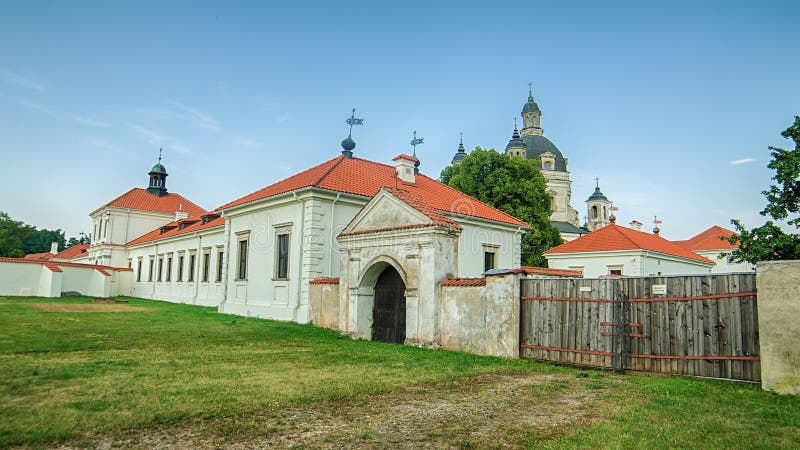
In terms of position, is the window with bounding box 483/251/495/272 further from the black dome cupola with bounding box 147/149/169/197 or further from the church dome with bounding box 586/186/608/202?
the church dome with bounding box 586/186/608/202

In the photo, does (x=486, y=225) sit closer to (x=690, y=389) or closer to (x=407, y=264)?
(x=407, y=264)

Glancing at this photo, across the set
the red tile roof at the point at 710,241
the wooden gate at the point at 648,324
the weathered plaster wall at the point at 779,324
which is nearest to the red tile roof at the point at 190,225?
the wooden gate at the point at 648,324

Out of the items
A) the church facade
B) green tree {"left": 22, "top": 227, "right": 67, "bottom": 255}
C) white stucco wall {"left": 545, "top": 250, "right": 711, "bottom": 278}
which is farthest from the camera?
green tree {"left": 22, "top": 227, "right": 67, "bottom": 255}

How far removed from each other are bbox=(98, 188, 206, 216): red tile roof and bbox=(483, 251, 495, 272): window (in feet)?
124

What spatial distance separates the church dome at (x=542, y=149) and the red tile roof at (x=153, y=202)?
46.6 m

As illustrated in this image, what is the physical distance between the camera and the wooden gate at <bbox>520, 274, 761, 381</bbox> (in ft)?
28.3

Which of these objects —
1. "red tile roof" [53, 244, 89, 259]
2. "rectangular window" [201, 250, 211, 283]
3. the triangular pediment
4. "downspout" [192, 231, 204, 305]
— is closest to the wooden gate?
the triangular pediment

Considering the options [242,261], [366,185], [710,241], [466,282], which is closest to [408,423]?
[466,282]

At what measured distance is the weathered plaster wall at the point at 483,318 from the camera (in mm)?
11344

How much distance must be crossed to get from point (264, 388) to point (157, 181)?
5349cm

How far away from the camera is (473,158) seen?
39531 millimetres

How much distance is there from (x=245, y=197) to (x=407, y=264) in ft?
43.5

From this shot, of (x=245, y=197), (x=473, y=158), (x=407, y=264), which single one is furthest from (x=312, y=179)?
(x=473, y=158)

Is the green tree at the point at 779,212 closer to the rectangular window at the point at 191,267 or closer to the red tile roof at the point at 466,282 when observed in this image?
the red tile roof at the point at 466,282
